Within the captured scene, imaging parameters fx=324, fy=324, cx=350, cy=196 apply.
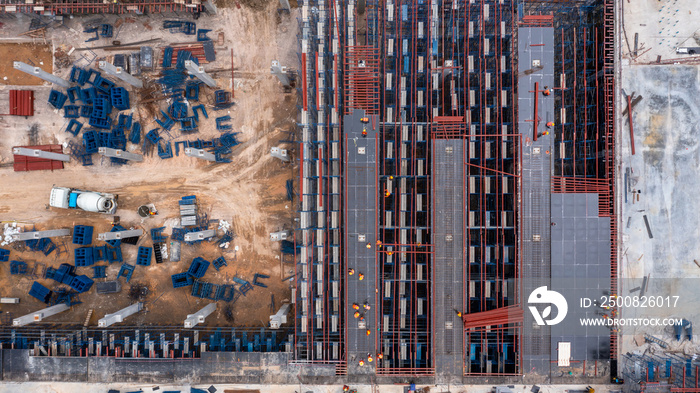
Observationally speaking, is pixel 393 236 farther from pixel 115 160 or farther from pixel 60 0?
pixel 60 0

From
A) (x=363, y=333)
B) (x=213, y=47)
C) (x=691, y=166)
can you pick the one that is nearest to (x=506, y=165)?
(x=691, y=166)

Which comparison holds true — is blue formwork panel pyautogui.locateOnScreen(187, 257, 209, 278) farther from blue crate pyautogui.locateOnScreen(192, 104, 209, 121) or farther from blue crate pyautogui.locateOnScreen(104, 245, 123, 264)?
blue crate pyautogui.locateOnScreen(192, 104, 209, 121)

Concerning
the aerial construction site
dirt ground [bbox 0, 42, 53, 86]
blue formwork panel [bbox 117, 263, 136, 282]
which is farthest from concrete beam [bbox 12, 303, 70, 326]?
dirt ground [bbox 0, 42, 53, 86]

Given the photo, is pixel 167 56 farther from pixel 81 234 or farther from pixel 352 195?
pixel 352 195

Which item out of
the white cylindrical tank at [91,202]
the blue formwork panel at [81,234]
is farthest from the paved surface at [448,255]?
the blue formwork panel at [81,234]

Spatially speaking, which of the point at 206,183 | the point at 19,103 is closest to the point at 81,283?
the point at 206,183

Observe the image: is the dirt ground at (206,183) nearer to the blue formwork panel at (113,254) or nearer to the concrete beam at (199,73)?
the blue formwork panel at (113,254)
